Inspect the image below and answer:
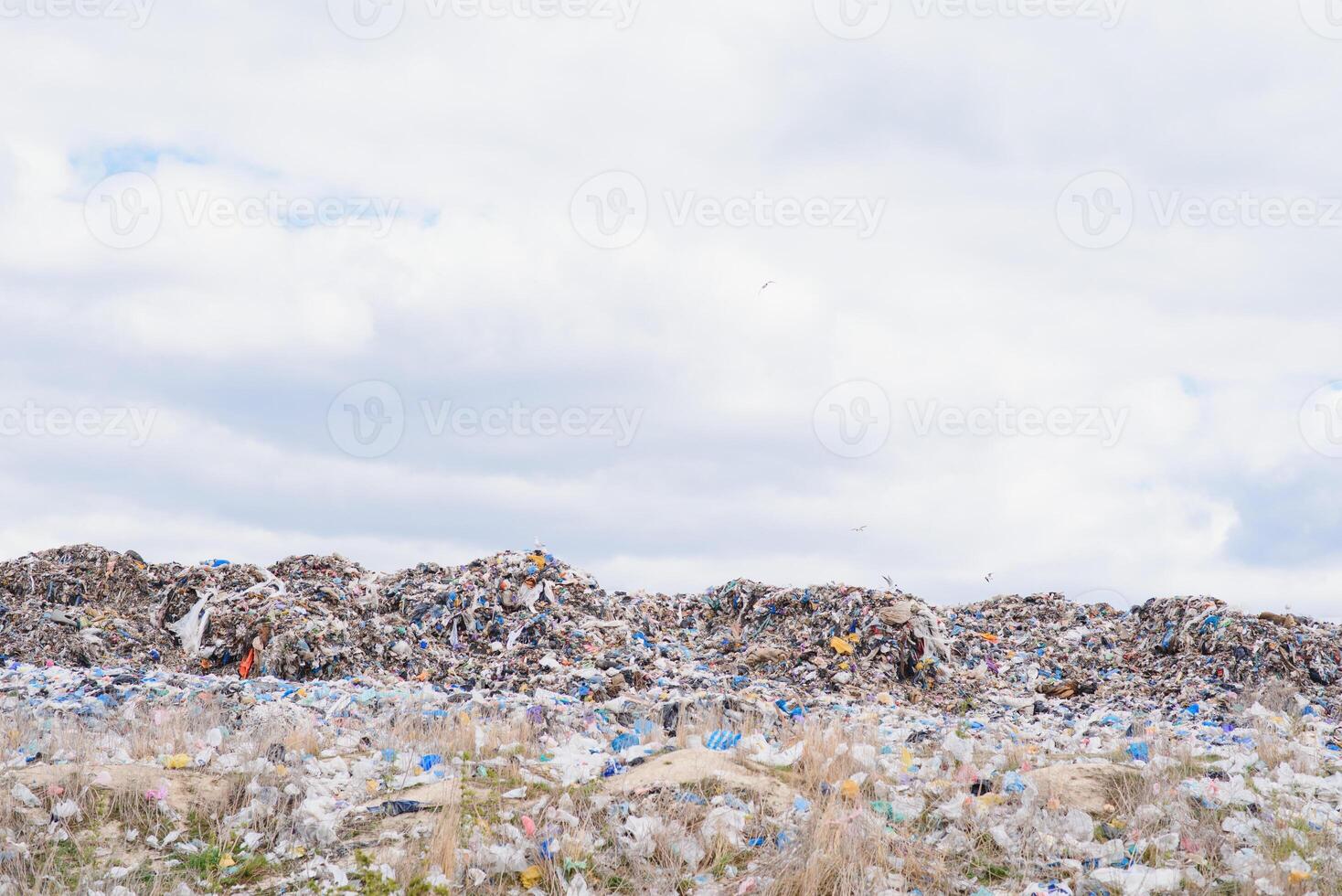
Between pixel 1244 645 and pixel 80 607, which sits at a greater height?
pixel 1244 645

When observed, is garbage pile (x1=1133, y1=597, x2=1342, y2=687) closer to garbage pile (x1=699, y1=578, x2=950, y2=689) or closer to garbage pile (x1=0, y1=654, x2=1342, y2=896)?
garbage pile (x1=699, y1=578, x2=950, y2=689)

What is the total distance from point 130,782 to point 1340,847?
18.8 feet

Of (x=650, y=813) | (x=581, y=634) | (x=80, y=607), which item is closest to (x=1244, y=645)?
(x=581, y=634)

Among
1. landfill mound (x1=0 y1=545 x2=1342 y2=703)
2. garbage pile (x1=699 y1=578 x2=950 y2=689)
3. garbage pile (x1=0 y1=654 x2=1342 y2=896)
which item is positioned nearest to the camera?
garbage pile (x1=0 y1=654 x2=1342 y2=896)

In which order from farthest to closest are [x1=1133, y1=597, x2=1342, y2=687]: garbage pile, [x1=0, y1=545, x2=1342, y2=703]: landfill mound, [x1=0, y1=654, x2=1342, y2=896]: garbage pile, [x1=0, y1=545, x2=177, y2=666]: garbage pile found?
[x1=0, y1=545, x2=177, y2=666]: garbage pile
[x1=1133, y1=597, x2=1342, y2=687]: garbage pile
[x1=0, y1=545, x2=1342, y2=703]: landfill mound
[x1=0, y1=654, x2=1342, y2=896]: garbage pile

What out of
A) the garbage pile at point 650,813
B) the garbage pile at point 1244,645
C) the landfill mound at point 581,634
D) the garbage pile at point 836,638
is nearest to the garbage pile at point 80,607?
the landfill mound at point 581,634

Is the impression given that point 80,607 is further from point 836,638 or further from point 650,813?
point 650,813

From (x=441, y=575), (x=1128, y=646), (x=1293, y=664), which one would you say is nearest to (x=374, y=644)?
(x=441, y=575)

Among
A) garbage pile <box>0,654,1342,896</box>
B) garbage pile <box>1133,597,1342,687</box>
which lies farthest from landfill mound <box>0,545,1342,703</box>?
garbage pile <box>0,654,1342,896</box>

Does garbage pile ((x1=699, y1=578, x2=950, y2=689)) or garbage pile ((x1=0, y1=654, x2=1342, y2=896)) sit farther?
garbage pile ((x1=699, y1=578, x2=950, y2=689))

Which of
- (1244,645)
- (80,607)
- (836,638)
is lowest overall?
(80,607)

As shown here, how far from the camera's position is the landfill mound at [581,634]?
41.0 ft

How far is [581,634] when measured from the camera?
13.4m

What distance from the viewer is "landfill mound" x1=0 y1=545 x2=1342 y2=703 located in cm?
1251
